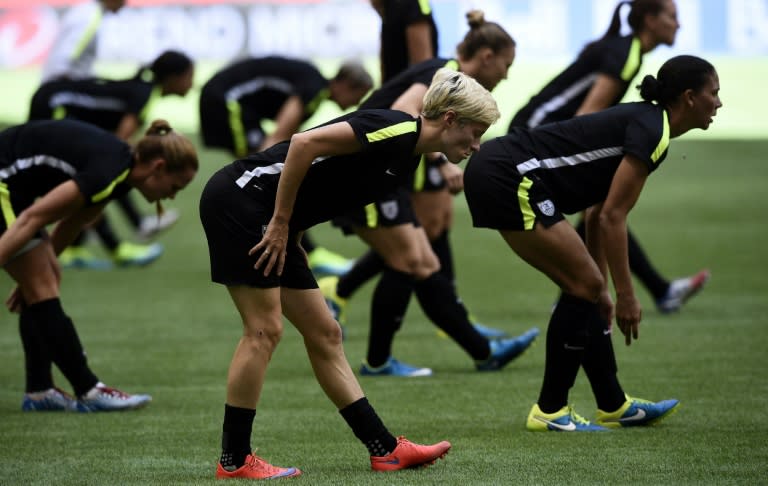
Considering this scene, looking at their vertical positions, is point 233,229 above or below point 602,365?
above

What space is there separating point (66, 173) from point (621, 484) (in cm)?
269

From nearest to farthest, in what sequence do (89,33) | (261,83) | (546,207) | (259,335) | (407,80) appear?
1. (259,335)
2. (546,207)
3. (407,80)
4. (261,83)
5. (89,33)

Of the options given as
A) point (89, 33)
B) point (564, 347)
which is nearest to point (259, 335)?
point (564, 347)

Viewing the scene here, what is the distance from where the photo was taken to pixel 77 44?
10.1 m

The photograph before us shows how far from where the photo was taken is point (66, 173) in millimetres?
5484

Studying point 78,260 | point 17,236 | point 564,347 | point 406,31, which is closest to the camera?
point 564,347

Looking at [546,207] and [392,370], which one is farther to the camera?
[392,370]

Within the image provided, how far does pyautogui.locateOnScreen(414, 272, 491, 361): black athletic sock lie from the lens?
21.4 ft

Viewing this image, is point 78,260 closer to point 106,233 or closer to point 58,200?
point 106,233

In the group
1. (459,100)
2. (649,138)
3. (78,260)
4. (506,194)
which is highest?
(459,100)

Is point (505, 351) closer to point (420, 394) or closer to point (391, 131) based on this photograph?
point (420, 394)

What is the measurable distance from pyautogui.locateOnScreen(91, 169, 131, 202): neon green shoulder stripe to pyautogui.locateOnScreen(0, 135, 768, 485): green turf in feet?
3.04

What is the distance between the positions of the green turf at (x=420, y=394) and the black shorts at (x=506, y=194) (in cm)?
82

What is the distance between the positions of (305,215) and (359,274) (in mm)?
3602
